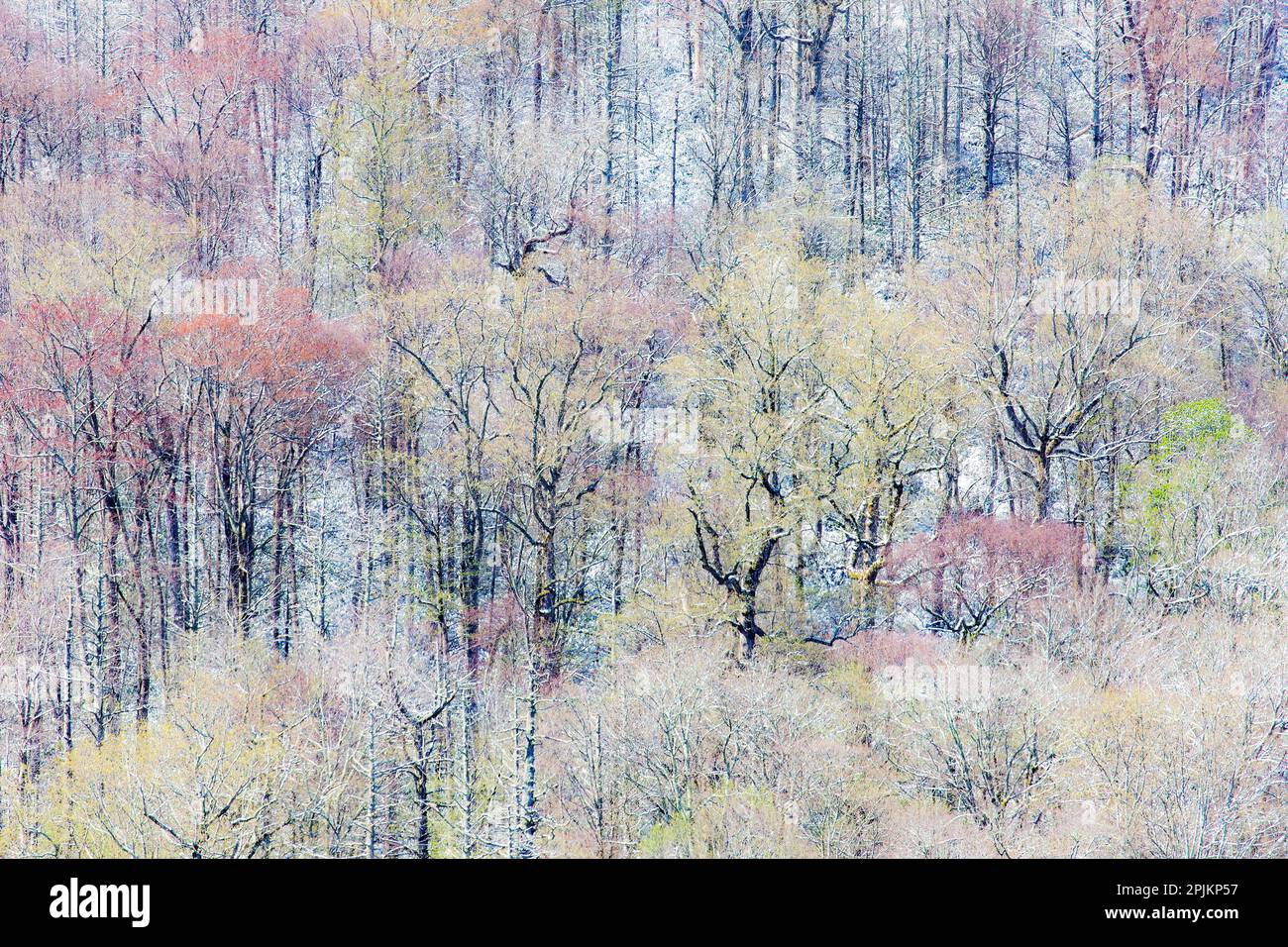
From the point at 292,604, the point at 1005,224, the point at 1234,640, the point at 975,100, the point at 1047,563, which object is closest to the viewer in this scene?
the point at 1234,640

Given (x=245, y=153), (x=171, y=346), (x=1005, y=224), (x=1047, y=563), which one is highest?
(x=245, y=153)

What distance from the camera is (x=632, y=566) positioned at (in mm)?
44312

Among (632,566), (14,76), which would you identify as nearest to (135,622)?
(632,566)

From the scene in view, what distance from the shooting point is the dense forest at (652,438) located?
99.9 feet

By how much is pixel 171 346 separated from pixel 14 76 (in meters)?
23.3

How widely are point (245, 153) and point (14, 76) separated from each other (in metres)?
11.6

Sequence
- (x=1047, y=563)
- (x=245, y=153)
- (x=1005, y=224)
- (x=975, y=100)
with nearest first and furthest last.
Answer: (x=1047, y=563), (x=1005, y=224), (x=245, y=153), (x=975, y=100)

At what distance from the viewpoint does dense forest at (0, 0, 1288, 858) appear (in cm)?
3044

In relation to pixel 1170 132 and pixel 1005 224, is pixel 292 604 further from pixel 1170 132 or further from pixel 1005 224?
pixel 1170 132

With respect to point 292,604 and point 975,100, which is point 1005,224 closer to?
point 975,100

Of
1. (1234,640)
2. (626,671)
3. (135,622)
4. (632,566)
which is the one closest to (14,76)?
(135,622)

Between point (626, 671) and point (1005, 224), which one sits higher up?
point (1005, 224)

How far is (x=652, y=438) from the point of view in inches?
1761

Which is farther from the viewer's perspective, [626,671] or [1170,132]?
[1170,132]
